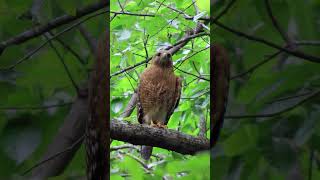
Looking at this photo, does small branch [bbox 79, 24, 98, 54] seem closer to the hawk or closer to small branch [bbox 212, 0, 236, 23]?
small branch [bbox 212, 0, 236, 23]

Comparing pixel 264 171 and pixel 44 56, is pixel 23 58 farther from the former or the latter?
pixel 264 171

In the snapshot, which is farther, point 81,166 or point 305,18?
point 81,166

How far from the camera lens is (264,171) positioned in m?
0.46

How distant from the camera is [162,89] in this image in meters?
1.33

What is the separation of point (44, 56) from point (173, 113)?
2.23 ft

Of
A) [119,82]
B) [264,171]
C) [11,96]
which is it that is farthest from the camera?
[119,82]

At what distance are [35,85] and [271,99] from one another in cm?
32

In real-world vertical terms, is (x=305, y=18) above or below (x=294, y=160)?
above

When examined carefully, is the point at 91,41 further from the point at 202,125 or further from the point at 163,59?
the point at 163,59

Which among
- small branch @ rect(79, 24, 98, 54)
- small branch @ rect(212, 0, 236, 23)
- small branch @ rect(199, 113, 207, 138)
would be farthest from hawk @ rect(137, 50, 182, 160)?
small branch @ rect(212, 0, 236, 23)

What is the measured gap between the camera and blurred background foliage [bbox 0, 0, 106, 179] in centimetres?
59

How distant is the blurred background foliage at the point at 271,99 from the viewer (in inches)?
17.4

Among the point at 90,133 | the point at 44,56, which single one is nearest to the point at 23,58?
the point at 44,56

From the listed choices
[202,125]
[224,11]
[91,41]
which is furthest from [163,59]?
[224,11]
